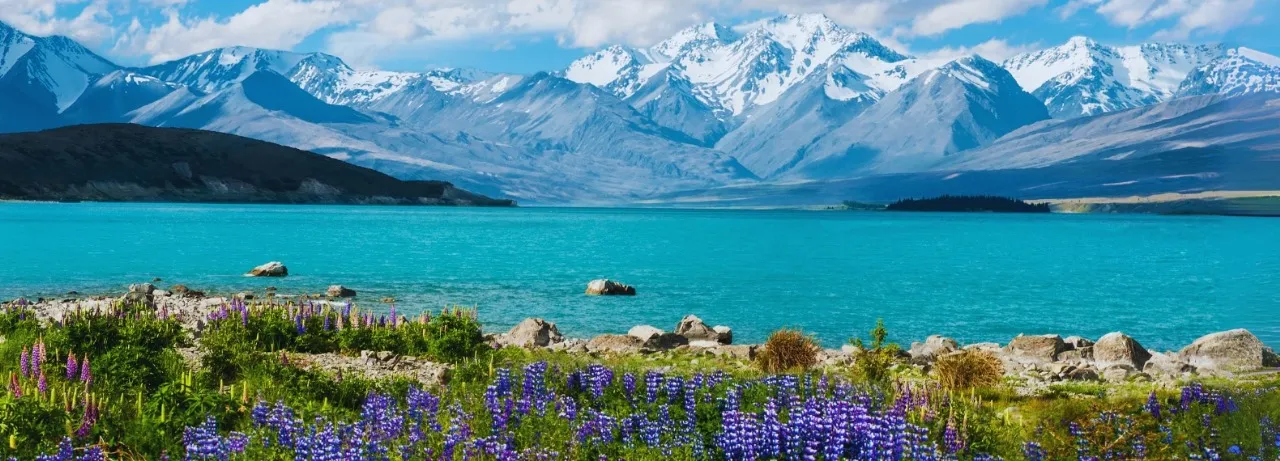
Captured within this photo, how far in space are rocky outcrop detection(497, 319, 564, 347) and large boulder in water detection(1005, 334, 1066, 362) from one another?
45.9ft

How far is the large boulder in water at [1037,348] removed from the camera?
32.6m

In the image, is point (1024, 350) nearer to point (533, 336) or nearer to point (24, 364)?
point (533, 336)

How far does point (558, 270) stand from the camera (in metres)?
80.0

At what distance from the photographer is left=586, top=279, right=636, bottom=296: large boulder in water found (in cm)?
6050

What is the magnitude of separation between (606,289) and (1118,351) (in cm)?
3330

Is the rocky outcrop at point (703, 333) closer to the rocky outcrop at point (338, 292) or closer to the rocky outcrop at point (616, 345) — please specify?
the rocky outcrop at point (616, 345)

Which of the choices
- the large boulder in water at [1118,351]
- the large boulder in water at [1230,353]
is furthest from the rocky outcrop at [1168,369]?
the large boulder in water at [1118,351]

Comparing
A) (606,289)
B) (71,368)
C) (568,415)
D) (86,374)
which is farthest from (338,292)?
(568,415)

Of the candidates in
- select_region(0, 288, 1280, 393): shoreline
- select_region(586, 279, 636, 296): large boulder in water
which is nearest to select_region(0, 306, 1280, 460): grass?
select_region(0, 288, 1280, 393): shoreline

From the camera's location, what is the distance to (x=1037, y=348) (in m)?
33.3

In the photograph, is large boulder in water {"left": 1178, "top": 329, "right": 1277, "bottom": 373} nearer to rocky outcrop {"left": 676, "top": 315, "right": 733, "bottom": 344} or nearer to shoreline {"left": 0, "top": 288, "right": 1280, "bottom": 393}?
shoreline {"left": 0, "top": 288, "right": 1280, "bottom": 393}

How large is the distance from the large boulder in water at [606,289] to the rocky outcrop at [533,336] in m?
23.9

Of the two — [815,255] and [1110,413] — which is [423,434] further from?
[815,255]

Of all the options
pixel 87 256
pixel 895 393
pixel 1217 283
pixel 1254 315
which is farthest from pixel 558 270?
pixel 895 393
